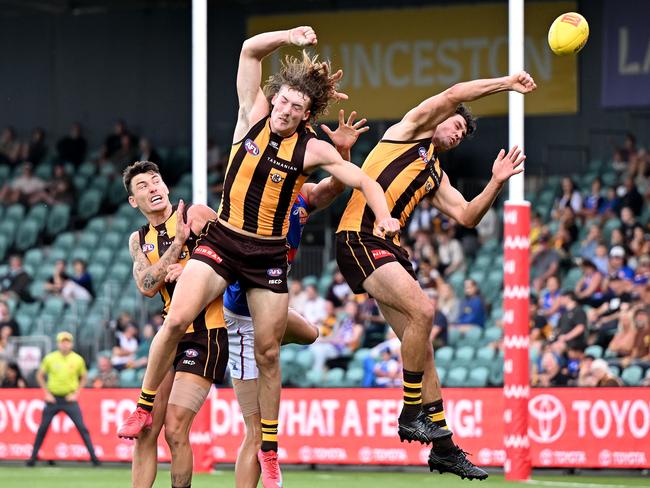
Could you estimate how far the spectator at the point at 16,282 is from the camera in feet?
71.1

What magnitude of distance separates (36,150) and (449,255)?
9.00 m

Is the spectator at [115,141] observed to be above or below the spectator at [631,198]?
above

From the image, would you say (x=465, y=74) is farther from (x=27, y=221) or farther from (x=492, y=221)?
(x=27, y=221)

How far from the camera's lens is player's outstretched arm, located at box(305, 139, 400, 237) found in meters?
8.80

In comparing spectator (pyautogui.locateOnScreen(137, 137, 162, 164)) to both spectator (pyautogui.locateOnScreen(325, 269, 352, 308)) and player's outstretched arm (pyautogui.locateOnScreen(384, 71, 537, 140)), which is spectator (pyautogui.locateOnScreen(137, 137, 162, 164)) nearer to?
spectator (pyautogui.locateOnScreen(325, 269, 352, 308))

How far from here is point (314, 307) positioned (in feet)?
62.5

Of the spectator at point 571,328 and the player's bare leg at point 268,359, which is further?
the spectator at point 571,328

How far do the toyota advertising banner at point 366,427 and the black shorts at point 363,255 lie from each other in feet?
20.0

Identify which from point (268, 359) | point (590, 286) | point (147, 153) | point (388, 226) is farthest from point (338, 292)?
point (388, 226)

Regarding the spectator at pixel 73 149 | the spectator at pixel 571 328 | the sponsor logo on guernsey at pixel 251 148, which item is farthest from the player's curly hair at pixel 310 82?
the spectator at pixel 73 149

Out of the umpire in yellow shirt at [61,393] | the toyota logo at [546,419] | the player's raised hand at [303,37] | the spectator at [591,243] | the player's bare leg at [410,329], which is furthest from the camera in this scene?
the spectator at [591,243]

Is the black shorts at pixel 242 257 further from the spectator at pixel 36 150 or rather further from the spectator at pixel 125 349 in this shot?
the spectator at pixel 36 150

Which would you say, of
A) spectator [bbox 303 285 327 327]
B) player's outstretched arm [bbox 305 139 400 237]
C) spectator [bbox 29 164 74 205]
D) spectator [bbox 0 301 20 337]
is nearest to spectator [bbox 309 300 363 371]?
spectator [bbox 303 285 327 327]

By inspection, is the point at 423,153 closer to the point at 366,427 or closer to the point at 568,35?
the point at 568,35
